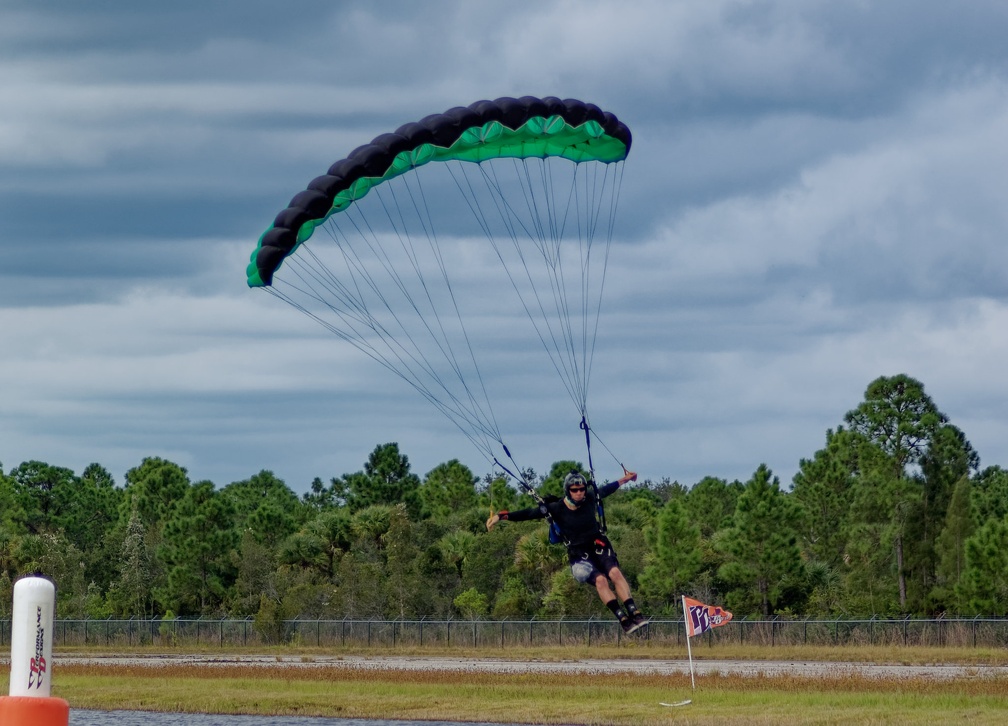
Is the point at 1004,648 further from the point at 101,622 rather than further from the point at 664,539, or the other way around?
the point at 101,622

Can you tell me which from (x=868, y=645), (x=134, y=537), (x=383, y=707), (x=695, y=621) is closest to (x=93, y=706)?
(x=383, y=707)

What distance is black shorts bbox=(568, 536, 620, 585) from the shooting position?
1869 centimetres

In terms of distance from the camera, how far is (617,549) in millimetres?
58656

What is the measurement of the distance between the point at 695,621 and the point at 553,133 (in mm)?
13334

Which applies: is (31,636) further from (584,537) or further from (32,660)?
(584,537)

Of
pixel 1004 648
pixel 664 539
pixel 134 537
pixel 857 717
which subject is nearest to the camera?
pixel 857 717

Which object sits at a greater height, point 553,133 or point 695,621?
point 553,133

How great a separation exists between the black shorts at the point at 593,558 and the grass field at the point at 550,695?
254 inches

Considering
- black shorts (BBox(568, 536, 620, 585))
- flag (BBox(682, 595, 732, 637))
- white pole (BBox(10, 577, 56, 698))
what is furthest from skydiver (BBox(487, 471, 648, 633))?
white pole (BBox(10, 577, 56, 698))

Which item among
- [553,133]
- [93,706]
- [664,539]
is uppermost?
[553,133]

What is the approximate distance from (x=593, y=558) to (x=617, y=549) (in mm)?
40429

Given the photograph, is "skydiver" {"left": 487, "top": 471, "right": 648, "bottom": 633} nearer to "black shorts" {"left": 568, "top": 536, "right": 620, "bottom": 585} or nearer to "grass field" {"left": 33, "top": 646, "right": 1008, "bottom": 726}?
"black shorts" {"left": 568, "top": 536, "right": 620, "bottom": 585}

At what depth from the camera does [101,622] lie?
2397 inches

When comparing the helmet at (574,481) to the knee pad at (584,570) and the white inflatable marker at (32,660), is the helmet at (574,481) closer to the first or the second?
the knee pad at (584,570)
